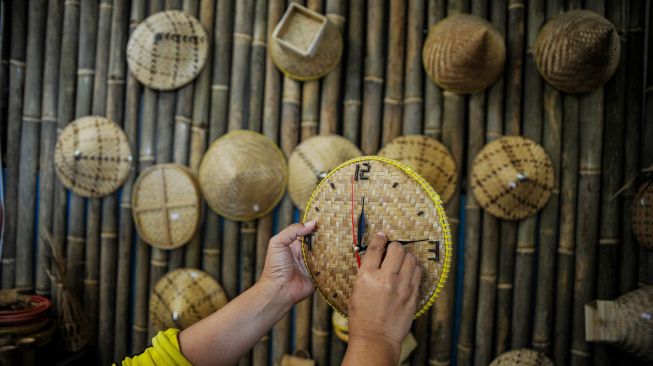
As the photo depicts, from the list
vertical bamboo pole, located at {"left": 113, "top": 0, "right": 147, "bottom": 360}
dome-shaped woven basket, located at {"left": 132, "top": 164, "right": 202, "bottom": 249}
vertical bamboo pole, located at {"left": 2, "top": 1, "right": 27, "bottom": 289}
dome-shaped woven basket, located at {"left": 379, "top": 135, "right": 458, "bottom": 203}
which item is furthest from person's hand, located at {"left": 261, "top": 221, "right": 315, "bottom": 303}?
vertical bamboo pole, located at {"left": 2, "top": 1, "right": 27, "bottom": 289}

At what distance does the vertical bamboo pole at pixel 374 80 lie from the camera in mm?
2625

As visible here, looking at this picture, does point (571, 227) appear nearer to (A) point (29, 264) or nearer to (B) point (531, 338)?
(B) point (531, 338)

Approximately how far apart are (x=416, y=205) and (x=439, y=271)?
20 cm

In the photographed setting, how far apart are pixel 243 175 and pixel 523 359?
2.08 metres

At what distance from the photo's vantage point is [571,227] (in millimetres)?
2463

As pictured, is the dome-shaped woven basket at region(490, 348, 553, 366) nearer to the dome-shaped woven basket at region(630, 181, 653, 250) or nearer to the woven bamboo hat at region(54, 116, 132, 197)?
the dome-shaped woven basket at region(630, 181, 653, 250)

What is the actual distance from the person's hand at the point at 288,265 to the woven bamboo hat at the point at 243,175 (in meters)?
1.19

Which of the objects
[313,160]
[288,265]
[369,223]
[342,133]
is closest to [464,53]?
[342,133]

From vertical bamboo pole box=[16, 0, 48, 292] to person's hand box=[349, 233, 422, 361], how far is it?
3.20m

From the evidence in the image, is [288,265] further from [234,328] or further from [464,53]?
[464,53]

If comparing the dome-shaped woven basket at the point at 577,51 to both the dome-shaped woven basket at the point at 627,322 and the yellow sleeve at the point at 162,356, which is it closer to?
the dome-shaped woven basket at the point at 627,322

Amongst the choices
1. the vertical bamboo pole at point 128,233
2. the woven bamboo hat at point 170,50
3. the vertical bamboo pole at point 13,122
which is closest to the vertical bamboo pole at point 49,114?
the vertical bamboo pole at point 13,122

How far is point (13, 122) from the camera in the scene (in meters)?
3.11

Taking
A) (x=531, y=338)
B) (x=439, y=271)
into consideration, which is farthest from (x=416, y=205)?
(x=531, y=338)
